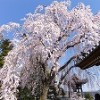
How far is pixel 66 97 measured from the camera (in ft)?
52.2

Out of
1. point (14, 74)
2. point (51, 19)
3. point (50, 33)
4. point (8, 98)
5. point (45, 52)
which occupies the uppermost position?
point (51, 19)

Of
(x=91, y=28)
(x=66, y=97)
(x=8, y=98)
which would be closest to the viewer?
(x=8, y=98)

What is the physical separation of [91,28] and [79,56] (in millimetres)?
1258

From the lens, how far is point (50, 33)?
37.0 feet

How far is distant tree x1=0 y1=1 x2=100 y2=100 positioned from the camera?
1118cm

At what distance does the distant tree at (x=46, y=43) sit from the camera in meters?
11.2

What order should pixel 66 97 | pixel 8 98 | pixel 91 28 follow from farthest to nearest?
pixel 66 97
pixel 91 28
pixel 8 98

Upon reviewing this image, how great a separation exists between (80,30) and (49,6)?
1.66 meters

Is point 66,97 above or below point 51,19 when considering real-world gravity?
below

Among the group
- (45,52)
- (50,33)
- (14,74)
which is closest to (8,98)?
(14,74)

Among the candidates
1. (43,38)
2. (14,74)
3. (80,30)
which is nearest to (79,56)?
(80,30)

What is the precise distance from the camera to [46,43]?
11.2 m

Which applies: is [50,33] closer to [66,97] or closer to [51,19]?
[51,19]

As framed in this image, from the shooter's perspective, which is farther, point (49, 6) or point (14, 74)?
point (49, 6)
